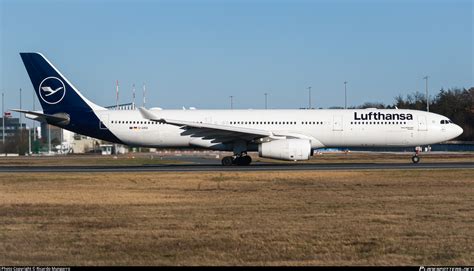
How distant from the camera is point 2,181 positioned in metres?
27.2

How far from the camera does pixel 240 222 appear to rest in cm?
1534

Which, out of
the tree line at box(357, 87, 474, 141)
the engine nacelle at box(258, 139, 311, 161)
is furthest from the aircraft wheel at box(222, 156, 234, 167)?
the tree line at box(357, 87, 474, 141)

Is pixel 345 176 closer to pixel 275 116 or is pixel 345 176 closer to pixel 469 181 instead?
pixel 469 181

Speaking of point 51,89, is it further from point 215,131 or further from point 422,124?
point 422,124

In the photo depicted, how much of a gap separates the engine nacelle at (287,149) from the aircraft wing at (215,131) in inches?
52.6

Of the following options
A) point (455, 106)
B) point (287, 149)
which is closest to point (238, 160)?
point (287, 149)

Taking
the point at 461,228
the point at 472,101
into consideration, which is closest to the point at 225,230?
the point at 461,228

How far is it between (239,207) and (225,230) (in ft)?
12.5

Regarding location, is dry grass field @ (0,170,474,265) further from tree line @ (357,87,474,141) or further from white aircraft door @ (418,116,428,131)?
tree line @ (357,87,474,141)

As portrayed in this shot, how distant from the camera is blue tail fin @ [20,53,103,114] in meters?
39.3

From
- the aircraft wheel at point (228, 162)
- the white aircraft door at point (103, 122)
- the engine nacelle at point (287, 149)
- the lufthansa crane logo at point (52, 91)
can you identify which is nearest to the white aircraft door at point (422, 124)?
the engine nacelle at point (287, 149)

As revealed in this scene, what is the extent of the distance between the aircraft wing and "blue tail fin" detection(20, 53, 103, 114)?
4830mm

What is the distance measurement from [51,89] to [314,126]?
49.0 feet

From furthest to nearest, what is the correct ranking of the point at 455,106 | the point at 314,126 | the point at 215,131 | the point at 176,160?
the point at 455,106 → the point at 176,160 → the point at 314,126 → the point at 215,131
